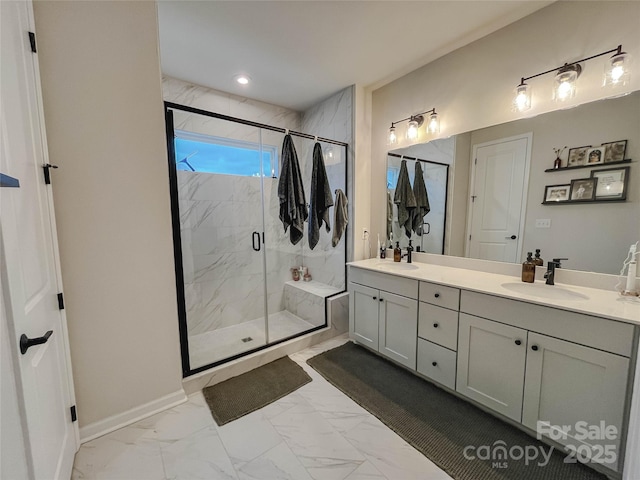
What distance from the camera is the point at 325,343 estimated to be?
8.96 feet

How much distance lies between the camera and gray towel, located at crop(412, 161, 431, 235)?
2562mm

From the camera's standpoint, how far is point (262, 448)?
151 centimetres

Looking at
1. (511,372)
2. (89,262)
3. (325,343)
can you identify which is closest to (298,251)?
(325,343)

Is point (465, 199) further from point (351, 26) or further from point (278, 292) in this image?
point (278, 292)

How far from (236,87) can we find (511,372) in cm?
346

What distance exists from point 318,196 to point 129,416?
219 cm

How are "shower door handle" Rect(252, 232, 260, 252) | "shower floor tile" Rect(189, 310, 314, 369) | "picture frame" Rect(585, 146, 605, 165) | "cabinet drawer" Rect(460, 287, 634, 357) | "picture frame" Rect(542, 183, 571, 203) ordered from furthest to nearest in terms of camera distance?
1. "shower door handle" Rect(252, 232, 260, 252)
2. "shower floor tile" Rect(189, 310, 314, 369)
3. "picture frame" Rect(542, 183, 571, 203)
4. "picture frame" Rect(585, 146, 605, 165)
5. "cabinet drawer" Rect(460, 287, 634, 357)

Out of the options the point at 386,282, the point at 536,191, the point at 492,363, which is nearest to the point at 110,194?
the point at 386,282

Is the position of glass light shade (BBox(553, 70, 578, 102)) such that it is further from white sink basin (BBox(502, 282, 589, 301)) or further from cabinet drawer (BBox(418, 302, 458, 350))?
cabinet drawer (BBox(418, 302, 458, 350))

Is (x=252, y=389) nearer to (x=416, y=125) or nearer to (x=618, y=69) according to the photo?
(x=416, y=125)

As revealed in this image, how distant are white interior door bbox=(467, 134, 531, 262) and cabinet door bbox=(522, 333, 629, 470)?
0.77 m

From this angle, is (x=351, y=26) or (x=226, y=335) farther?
(x=226, y=335)

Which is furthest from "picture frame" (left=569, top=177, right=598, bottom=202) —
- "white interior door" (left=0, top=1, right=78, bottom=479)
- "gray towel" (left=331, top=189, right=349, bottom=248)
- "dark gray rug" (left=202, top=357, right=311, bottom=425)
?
"white interior door" (left=0, top=1, right=78, bottom=479)

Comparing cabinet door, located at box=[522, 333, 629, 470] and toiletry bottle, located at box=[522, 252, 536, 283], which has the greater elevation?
toiletry bottle, located at box=[522, 252, 536, 283]
